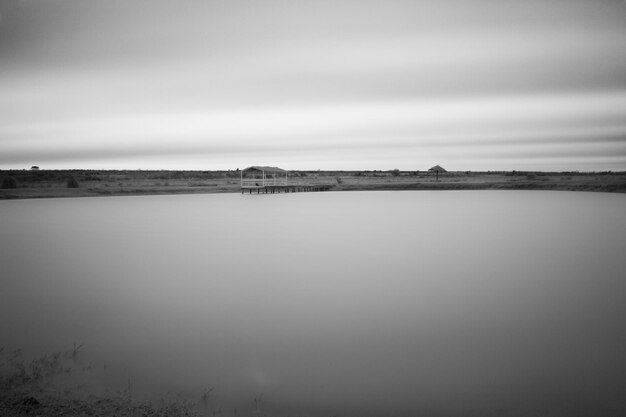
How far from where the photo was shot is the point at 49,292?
809cm

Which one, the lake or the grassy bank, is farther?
the lake

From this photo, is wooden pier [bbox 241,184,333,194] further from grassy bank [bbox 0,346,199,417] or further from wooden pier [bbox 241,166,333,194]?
grassy bank [bbox 0,346,199,417]

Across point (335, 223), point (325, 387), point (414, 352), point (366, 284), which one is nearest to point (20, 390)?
point (325, 387)

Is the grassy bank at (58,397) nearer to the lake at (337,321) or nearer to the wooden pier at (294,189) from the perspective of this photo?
the lake at (337,321)

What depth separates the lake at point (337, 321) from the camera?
4.19 meters

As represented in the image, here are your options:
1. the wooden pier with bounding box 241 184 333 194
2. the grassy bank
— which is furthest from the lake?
the wooden pier with bounding box 241 184 333 194

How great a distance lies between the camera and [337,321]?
641cm

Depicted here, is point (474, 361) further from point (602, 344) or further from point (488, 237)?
point (488, 237)

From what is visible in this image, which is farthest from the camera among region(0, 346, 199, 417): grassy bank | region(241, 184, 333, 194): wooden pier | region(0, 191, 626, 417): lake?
region(241, 184, 333, 194): wooden pier

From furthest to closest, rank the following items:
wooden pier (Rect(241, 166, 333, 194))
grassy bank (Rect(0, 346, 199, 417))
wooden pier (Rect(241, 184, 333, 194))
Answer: wooden pier (Rect(241, 184, 333, 194))
wooden pier (Rect(241, 166, 333, 194))
grassy bank (Rect(0, 346, 199, 417))

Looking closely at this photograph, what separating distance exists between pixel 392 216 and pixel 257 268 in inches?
607

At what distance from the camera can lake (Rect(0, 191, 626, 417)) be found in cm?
419

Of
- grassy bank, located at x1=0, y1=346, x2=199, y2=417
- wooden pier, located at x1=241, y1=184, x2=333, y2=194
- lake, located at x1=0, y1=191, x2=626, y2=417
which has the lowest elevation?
lake, located at x1=0, y1=191, x2=626, y2=417

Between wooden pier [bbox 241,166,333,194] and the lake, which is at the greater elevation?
wooden pier [bbox 241,166,333,194]
